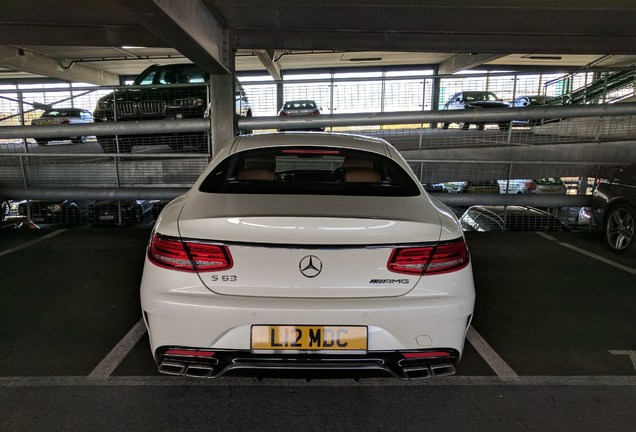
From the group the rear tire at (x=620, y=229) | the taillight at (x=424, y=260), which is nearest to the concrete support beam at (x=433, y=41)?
the rear tire at (x=620, y=229)

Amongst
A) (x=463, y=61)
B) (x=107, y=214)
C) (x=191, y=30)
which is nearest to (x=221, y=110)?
(x=191, y=30)

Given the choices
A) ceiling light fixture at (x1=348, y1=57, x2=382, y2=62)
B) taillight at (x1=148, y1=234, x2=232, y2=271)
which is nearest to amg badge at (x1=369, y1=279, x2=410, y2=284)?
taillight at (x1=148, y1=234, x2=232, y2=271)

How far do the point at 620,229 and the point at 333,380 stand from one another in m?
4.74

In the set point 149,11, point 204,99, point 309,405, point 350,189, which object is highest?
point 149,11

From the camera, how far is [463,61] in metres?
20.6

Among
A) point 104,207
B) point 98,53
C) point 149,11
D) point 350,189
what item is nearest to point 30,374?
point 350,189

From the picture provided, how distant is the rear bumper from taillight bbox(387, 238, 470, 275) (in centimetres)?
40

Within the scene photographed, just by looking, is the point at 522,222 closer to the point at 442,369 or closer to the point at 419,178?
the point at 419,178

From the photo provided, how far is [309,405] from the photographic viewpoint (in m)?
2.43

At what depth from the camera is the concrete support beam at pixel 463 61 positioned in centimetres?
1806

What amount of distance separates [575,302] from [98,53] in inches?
834

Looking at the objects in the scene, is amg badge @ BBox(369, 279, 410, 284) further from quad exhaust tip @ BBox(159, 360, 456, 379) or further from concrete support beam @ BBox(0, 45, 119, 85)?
concrete support beam @ BBox(0, 45, 119, 85)

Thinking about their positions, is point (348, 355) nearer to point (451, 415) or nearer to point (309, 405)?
point (309, 405)

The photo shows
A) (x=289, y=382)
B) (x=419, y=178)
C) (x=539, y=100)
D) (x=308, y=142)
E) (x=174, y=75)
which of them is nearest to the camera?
(x=289, y=382)
